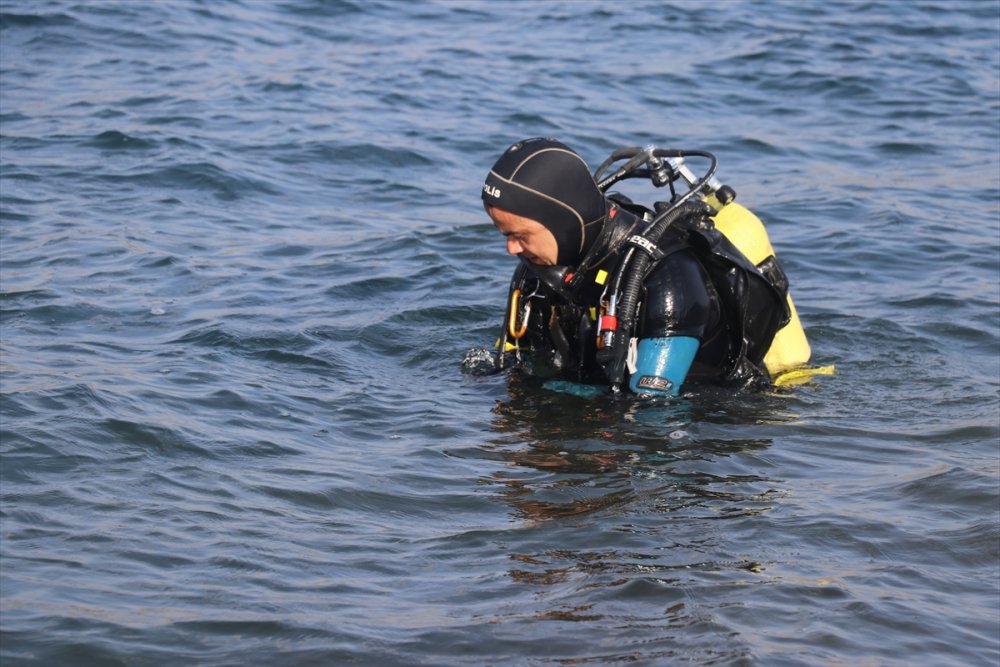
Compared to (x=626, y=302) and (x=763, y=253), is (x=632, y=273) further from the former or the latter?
(x=763, y=253)

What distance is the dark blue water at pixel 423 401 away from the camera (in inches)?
149

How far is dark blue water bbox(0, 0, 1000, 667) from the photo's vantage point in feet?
12.4

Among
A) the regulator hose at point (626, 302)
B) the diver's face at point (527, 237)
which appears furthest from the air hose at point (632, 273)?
the diver's face at point (527, 237)

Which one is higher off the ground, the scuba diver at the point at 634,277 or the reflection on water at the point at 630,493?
the scuba diver at the point at 634,277

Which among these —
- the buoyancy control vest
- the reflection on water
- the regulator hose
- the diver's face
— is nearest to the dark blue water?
the reflection on water

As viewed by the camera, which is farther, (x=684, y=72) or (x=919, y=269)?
(x=684, y=72)

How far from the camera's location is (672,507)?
4.62 metres

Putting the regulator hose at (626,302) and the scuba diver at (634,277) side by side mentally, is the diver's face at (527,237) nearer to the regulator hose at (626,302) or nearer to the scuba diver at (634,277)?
the scuba diver at (634,277)

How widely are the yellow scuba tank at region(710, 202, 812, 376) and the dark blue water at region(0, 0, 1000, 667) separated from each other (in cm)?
18

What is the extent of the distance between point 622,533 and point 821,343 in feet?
10.5

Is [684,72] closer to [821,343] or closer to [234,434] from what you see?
[821,343]

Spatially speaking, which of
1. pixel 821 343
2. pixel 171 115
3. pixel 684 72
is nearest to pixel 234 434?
pixel 821 343

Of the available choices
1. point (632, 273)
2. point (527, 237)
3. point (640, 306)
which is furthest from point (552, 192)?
point (640, 306)

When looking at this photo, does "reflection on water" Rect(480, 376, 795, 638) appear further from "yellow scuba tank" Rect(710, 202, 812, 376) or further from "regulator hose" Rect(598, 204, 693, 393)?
"regulator hose" Rect(598, 204, 693, 393)
